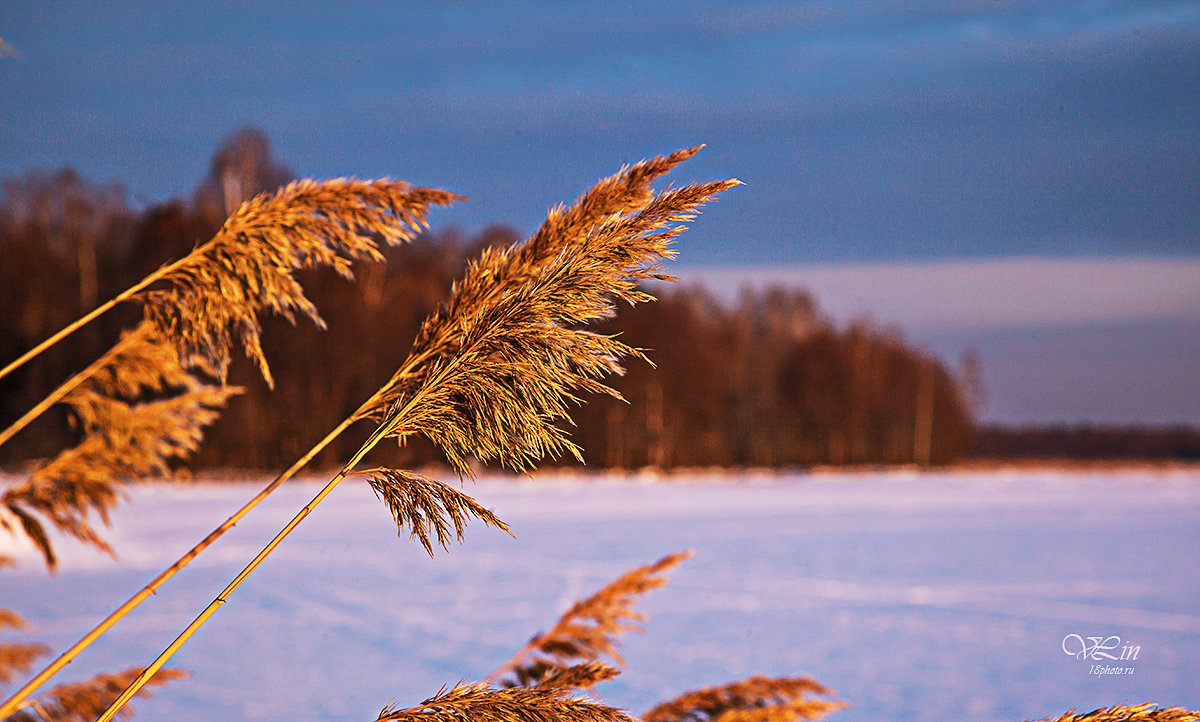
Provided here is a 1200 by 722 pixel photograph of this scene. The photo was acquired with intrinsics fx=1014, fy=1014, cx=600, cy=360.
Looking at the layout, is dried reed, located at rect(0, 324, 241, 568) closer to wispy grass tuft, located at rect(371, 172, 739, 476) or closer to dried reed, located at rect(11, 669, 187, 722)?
dried reed, located at rect(11, 669, 187, 722)

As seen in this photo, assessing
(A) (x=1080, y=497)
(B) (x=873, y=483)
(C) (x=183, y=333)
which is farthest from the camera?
(B) (x=873, y=483)

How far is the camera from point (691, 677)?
947 cm

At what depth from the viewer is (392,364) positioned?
34.9 m

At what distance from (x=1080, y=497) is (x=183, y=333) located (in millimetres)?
30676

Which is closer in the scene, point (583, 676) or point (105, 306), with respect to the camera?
point (105, 306)

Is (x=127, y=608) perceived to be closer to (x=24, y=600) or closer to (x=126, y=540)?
(x=24, y=600)

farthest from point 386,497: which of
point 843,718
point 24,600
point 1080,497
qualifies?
point 1080,497

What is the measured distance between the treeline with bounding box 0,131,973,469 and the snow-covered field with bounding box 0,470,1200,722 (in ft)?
21.2

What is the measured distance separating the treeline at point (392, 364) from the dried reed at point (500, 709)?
20497 mm

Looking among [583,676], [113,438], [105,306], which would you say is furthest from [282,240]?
[113,438]
